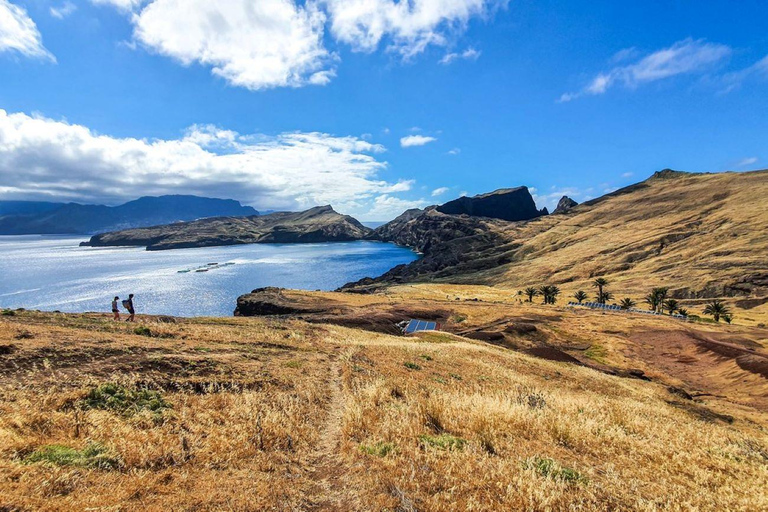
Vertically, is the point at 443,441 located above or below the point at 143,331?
above

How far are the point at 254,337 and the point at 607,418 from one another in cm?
1912

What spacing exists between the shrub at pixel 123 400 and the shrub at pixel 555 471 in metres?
8.86

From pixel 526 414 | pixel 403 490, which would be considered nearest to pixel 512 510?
pixel 403 490

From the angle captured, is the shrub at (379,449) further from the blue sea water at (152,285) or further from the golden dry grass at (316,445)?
the blue sea water at (152,285)

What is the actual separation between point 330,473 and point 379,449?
1149 millimetres

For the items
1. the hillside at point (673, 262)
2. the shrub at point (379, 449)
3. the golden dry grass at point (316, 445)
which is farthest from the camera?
the hillside at point (673, 262)

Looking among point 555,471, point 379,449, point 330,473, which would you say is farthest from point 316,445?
point 555,471

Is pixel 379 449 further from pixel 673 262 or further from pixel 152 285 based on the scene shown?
pixel 673 262

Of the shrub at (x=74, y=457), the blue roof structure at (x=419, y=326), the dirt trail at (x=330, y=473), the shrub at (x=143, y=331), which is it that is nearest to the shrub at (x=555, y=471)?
the dirt trail at (x=330, y=473)

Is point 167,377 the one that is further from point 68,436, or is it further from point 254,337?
point 254,337

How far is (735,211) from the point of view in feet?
549

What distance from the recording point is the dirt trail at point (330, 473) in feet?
19.4

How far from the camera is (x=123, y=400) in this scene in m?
9.70

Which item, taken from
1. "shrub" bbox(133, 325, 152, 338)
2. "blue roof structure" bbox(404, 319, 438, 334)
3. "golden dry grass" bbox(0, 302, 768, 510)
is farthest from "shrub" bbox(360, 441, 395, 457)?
"blue roof structure" bbox(404, 319, 438, 334)
